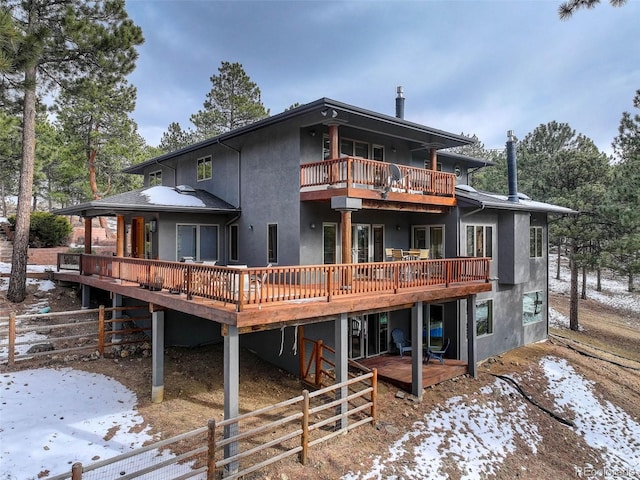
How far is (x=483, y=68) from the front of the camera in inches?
950

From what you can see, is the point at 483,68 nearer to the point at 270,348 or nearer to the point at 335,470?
the point at 270,348

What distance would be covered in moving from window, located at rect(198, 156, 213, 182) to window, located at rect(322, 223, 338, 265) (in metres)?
7.01

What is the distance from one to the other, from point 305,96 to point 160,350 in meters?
35.3

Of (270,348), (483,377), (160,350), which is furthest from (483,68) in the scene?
(160,350)

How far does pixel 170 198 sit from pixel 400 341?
10.5 m

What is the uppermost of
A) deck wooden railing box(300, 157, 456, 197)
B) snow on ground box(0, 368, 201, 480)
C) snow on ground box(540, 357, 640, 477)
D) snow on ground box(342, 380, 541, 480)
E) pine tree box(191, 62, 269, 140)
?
pine tree box(191, 62, 269, 140)

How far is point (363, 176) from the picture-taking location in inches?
451

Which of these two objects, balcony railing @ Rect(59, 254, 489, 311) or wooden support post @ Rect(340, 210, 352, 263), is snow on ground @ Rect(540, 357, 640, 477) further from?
wooden support post @ Rect(340, 210, 352, 263)

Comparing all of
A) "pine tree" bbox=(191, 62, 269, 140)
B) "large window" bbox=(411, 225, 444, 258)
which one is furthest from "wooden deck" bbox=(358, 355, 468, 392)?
"pine tree" bbox=(191, 62, 269, 140)

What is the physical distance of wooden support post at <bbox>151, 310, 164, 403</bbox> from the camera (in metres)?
9.70

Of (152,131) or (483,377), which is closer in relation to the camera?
(483,377)

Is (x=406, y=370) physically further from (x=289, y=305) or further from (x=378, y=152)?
(x=378, y=152)

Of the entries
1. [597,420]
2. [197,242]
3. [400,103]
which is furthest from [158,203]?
[597,420]

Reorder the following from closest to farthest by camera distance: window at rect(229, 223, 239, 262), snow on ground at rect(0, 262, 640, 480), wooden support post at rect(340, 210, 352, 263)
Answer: snow on ground at rect(0, 262, 640, 480)
wooden support post at rect(340, 210, 352, 263)
window at rect(229, 223, 239, 262)
